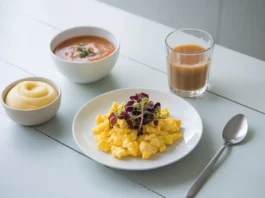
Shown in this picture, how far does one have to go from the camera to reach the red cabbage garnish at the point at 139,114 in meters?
1.05

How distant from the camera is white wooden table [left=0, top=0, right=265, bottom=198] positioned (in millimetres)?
1002

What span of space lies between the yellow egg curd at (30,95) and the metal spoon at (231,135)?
16.1 inches

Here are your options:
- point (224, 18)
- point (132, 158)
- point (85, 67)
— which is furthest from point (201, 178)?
point (224, 18)

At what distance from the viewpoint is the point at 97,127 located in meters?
1.10

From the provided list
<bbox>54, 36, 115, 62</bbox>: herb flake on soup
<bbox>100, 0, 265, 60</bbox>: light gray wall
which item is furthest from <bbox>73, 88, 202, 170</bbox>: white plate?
<bbox>100, 0, 265, 60</bbox>: light gray wall

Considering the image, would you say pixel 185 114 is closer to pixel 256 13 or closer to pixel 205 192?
pixel 205 192

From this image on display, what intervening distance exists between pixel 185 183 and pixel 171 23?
4.78ft

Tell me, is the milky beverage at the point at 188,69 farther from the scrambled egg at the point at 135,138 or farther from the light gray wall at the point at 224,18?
the light gray wall at the point at 224,18

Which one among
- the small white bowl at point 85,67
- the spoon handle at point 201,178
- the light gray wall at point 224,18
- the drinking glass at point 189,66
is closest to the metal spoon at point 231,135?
the spoon handle at point 201,178

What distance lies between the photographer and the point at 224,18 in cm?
216

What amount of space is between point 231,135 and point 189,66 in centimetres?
22

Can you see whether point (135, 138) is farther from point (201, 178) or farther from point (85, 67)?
A: point (85, 67)

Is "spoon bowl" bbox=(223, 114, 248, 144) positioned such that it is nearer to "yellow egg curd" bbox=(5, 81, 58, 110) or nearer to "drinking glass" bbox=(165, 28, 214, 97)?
"drinking glass" bbox=(165, 28, 214, 97)

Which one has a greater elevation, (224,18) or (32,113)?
(32,113)
